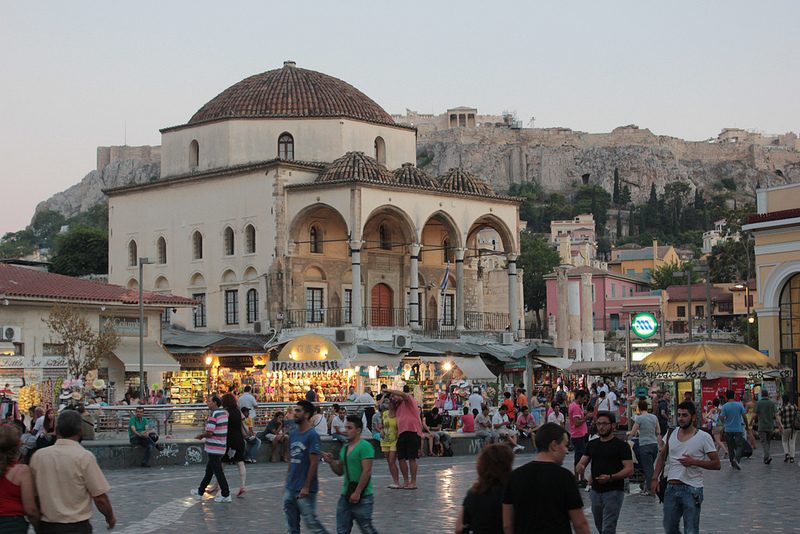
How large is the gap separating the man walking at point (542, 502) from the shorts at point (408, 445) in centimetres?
1122

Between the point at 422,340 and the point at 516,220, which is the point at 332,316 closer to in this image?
the point at 422,340

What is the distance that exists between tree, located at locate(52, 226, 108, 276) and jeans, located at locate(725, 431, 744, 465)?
62662 mm

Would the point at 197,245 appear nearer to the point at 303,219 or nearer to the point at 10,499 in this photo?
the point at 303,219

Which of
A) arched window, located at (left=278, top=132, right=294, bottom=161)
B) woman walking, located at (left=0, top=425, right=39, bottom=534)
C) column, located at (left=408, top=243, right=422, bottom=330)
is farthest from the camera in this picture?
arched window, located at (left=278, top=132, right=294, bottom=161)

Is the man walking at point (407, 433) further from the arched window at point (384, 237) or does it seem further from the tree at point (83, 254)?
the tree at point (83, 254)

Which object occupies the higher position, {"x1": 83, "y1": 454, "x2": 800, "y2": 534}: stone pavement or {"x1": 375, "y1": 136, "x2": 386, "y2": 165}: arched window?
{"x1": 375, "y1": 136, "x2": 386, "y2": 165}: arched window

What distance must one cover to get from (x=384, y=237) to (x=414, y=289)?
3.79 m

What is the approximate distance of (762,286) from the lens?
116 feet

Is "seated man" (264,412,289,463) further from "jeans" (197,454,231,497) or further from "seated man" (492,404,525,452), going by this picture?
"jeans" (197,454,231,497)

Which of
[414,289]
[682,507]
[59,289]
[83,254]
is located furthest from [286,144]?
[682,507]

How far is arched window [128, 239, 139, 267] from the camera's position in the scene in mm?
53344

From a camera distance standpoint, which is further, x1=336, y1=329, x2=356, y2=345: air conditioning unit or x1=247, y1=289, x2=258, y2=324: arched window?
x1=247, y1=289, x2=258, y2=324: arched window

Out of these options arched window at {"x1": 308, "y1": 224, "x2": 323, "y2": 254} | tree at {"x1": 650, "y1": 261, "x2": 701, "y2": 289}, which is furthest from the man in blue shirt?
tree at {"x1": 650, "y1": 261, "x2": 701, "y2": 289}

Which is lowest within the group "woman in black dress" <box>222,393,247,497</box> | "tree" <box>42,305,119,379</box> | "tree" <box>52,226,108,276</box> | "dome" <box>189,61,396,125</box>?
"woman in black dress" <box>222,393,247,497</box>
